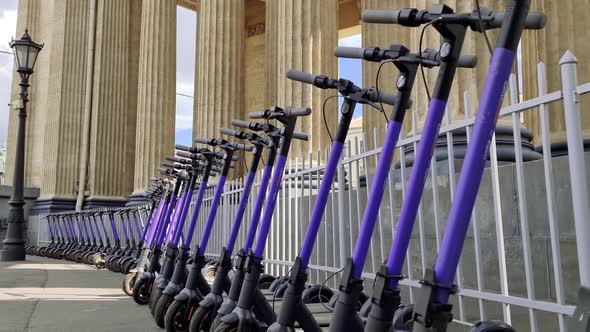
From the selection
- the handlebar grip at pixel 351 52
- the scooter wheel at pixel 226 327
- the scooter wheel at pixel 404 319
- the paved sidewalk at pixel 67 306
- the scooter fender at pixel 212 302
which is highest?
the handlebar grip at pixel 351 52

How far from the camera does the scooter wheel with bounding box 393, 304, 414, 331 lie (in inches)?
109

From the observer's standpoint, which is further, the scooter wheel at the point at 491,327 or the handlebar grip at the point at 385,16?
the handlebar grip at the point at 385,16

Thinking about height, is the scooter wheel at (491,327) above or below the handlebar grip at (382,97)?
below

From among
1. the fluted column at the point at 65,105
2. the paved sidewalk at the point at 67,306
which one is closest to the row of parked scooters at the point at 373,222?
the paved sidewalk at the point at 67,306

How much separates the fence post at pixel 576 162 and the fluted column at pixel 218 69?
1100 cm

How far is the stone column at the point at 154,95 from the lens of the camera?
16.5 metres

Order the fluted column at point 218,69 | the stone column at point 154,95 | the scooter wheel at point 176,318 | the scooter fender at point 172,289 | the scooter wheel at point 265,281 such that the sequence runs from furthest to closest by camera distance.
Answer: the stone column at point 154,95 < the fluted column at point 218,69 < the scooter wheel at point 265,281 < the scooter fender at point 172,289 < the scooter wheel at point 176,318

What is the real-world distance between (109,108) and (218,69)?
7.95 metres

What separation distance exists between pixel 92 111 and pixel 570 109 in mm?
19741

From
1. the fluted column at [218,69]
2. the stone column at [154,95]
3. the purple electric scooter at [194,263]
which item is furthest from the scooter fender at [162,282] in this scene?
the stone column at [154,95]

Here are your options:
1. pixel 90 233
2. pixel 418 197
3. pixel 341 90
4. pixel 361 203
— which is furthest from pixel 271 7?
pixel 418 197

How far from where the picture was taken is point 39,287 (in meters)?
8.79

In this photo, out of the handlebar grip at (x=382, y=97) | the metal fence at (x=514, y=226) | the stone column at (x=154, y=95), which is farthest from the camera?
the stone column at (x=154, y=95)

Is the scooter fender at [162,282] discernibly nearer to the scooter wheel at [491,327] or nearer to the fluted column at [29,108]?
the scooter wheel at [491,327]
